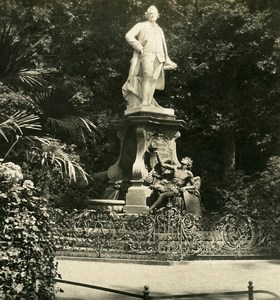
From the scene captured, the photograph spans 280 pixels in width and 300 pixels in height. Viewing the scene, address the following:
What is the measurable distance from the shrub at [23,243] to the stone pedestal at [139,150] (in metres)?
7.12

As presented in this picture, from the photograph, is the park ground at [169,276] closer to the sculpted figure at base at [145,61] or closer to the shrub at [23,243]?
the shrub at [23,243]

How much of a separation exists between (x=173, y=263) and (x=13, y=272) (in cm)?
519

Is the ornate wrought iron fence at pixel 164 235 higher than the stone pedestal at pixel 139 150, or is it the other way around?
the stone pedestal at pixel 139 150

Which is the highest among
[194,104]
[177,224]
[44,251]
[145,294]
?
[194,104]

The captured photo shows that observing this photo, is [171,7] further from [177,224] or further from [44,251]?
[44,251]

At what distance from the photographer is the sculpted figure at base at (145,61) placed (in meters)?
14.5

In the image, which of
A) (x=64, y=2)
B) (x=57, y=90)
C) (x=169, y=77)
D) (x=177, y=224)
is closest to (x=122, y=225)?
(x=177, y=224)

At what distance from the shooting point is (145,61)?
47.6 ft

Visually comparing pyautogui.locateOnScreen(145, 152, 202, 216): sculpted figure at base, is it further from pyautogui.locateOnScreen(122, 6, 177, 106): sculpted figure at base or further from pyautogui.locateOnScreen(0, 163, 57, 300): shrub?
pyautogui.locateOnScreen(0, 163, 57, 300): shrub

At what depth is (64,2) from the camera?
24.2 meters

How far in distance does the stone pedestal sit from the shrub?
23.4 feet

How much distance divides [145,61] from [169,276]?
6.53 metres

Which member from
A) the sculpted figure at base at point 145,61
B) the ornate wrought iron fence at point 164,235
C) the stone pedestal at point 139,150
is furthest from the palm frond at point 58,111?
the ornate wrought iron fence at point 164,235

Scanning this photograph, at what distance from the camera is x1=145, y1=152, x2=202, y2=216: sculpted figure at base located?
12914 mm
